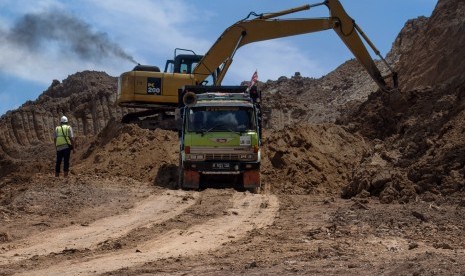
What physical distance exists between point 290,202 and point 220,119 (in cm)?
384

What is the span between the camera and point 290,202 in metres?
16.1

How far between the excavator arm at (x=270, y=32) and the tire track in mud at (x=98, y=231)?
8926 millimetres

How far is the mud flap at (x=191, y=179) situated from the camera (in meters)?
19.0

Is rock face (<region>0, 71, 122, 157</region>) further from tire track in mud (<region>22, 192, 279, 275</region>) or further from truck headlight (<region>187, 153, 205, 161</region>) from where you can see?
tire track in mud (<region>22, 192, 279, 275</region>)

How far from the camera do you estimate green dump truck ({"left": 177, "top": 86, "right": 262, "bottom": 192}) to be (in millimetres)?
18812

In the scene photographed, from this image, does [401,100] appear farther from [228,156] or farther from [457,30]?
[228,156]

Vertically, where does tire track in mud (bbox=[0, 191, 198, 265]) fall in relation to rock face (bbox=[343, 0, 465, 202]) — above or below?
below

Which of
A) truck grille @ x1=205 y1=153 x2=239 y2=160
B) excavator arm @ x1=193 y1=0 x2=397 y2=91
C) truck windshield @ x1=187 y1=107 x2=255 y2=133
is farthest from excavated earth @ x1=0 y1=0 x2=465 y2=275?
excavator arm @ x1=193 y1=0 x2=397 y2=91

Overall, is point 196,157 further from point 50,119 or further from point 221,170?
point 50,119

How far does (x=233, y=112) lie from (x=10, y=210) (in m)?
7.45

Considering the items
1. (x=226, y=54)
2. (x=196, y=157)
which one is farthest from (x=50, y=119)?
(x=196, y=157)

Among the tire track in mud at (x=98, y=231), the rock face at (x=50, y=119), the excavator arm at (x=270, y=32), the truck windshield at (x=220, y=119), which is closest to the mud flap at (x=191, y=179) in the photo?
the truck windshield at (x=220, y=119)

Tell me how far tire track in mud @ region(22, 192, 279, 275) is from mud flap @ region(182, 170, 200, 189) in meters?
3.72

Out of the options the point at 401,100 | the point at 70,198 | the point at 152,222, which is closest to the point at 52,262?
the point at 152,222
